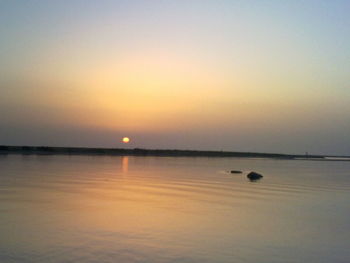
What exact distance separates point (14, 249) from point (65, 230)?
9.86ft

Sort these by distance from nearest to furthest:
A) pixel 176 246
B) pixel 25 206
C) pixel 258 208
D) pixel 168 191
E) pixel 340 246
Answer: pixel 176 246 → pixel 340 246 → pixel 25 206 → pixel 258 208 → pixel 168 191

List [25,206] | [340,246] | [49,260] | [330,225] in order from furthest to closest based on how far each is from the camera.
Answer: [25,206]
[330,225]
[340,246]
[49,260]

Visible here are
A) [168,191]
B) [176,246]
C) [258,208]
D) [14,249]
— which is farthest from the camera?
[168,191]

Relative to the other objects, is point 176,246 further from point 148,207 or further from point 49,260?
point 148,207

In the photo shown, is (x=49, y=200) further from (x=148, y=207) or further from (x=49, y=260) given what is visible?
(x=49, y=260)

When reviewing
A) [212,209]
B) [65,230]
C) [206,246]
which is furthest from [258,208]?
[65,230]

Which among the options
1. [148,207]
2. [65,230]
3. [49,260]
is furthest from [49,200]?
[49,260]

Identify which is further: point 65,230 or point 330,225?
point 330,225

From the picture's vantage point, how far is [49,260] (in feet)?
35.7

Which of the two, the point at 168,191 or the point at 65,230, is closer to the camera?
the point at 65,230

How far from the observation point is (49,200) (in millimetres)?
22609

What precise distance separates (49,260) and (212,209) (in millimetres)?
11698

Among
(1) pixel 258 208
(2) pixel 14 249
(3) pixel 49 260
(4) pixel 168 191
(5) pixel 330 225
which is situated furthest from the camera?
(4) pixel 168 191

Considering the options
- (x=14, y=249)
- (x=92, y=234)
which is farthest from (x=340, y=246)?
(x=14, y=249)
